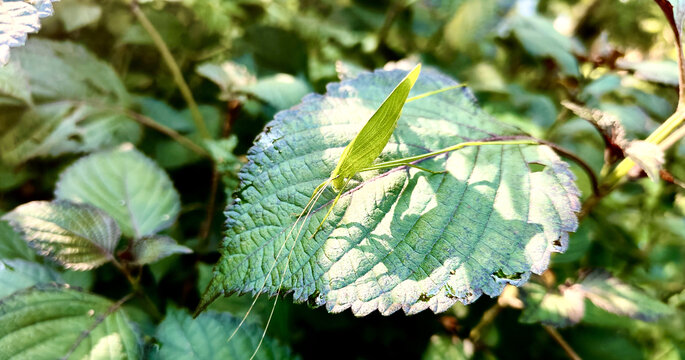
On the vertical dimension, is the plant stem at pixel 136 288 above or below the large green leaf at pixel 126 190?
below

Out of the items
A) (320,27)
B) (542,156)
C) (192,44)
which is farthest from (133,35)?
(542,156)

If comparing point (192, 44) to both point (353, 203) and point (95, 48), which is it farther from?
point (353, 203)

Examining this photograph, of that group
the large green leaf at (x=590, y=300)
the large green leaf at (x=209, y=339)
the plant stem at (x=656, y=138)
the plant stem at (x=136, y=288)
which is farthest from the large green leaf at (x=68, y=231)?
the plant stem at (x=656, y=138)

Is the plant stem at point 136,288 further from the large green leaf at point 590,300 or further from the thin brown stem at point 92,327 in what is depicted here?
the large green leaf at point 590,300

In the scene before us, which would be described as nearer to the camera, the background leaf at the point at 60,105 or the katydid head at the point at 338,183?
the katydid head at the point at 338,183

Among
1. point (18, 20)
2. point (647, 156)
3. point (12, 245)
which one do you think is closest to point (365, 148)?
point (647, 156)

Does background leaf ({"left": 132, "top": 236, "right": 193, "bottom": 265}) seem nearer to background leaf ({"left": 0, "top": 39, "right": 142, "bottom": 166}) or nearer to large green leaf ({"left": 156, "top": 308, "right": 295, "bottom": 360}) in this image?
large green leaf ({"left": 156, "top": 308, "right": 295, "bottom": 360})

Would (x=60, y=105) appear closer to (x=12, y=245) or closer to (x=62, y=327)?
(x=12, y=245)
